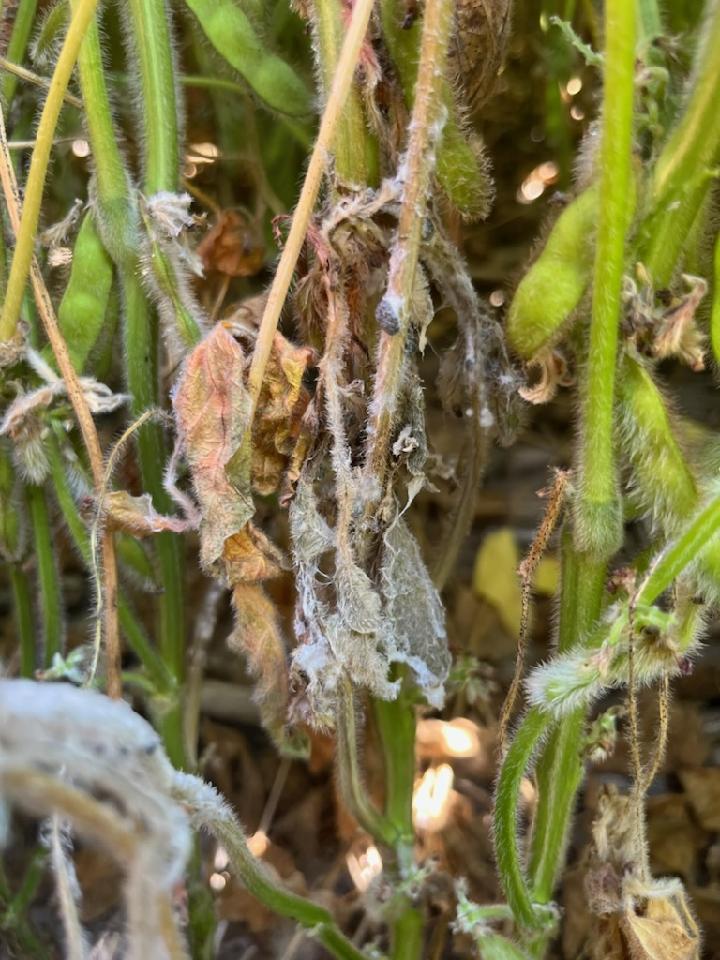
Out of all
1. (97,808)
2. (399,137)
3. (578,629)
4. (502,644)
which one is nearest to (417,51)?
(399,137)

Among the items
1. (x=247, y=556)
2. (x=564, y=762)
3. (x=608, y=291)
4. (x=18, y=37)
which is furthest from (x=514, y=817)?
(x=18, y=37)

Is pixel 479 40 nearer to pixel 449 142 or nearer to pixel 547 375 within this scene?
pixel 449 142

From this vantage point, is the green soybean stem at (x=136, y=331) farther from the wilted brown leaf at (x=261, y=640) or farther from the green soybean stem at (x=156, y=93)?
the wilted brown leaf at (x=261, y=640)

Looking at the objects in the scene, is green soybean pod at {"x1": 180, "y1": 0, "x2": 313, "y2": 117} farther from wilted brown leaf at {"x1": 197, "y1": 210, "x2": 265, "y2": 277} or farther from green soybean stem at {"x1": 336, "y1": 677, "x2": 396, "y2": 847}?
green soybean stem at {"x1": 336, "y1": 677, "x2": 396, "y2": 847}

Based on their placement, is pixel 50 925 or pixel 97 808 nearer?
pixel 97 808

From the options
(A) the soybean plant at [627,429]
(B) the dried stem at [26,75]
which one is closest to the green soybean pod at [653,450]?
(A) the soybean plant at [627,429]

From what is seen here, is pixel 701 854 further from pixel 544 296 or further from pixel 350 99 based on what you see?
pixel 350 99

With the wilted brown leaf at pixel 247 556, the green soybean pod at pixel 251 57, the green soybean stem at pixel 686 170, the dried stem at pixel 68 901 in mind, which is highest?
the green soybean pod at pixel 251 57
